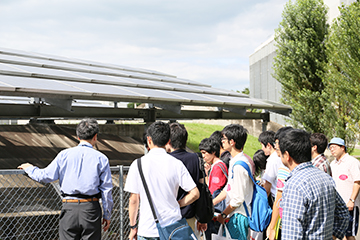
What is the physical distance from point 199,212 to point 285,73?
56.5 ft

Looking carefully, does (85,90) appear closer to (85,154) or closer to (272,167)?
(85,154)

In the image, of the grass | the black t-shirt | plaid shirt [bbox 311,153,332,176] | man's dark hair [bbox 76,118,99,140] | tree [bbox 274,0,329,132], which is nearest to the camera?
the black t-shirt

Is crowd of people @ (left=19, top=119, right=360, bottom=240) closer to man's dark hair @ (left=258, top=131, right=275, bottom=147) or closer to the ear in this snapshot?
the ear

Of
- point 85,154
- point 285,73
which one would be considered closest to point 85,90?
point 85,154

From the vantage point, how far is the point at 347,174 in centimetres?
543

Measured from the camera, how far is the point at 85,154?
12.2ft

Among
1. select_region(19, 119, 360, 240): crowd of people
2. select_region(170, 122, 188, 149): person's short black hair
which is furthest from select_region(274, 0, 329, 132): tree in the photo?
select_region(170, 122, 188, 149): person's short black hair

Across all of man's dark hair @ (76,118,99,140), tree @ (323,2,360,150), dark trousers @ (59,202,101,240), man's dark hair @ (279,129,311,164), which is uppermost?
tree @ (323,2,360,150)

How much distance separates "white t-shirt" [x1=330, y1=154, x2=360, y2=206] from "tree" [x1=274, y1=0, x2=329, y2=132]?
1365 centimetres

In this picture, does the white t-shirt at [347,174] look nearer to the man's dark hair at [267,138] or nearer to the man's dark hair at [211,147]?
the man's dark hair at [267,138]

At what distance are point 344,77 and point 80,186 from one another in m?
15.2

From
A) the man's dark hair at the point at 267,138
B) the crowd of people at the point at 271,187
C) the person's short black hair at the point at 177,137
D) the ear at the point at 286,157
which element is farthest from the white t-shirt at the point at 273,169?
the ear at the point at 286,157

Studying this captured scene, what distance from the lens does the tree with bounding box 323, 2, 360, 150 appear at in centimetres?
1479

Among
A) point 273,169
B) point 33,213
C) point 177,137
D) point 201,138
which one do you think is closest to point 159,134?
point 177,137
